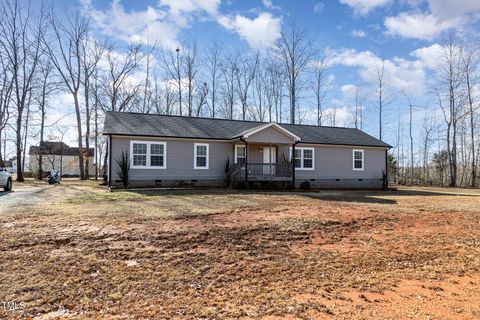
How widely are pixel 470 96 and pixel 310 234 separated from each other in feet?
110

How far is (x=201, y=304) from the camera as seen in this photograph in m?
3.77

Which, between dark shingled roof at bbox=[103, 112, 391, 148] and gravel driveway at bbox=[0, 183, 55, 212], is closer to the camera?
gravel driveway at bbox=[0, 183, 55, 212]

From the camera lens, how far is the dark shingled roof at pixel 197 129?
18.4 meters

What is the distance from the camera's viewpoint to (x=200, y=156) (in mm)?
19250

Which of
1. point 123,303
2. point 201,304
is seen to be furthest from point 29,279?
point 201,304

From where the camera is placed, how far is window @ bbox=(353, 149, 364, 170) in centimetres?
2295

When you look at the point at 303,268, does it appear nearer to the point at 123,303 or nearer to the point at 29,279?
the point at 123,303

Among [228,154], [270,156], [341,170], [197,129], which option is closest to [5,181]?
[197,129]

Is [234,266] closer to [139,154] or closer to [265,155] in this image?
[139,154]

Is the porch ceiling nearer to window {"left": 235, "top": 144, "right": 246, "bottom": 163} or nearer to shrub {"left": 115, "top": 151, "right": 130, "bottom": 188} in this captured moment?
window {"left": 235, "top": 144, "right": 246, "bottom": 163}

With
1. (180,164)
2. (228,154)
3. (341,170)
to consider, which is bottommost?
(341,170)

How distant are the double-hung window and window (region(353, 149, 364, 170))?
334 cm

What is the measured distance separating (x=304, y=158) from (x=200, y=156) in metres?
7.01


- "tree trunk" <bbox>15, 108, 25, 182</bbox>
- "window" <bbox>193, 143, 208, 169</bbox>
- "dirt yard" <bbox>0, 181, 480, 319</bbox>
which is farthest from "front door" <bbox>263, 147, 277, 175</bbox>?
"tree trunk" <bbox>15, 108, 25, 182</bbox>
